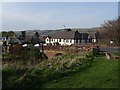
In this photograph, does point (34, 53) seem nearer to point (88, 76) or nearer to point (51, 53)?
point (51, 53)

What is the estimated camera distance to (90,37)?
92.3 metres

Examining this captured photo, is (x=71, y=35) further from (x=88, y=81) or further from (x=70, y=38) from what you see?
(x=88, y=81)

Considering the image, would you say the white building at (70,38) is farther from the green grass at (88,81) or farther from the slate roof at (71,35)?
the green grass at (88,81)

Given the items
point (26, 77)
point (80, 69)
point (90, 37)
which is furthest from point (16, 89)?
point (90, 37)

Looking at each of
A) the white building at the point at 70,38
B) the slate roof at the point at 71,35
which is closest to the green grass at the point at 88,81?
the white building at the point at 70,38

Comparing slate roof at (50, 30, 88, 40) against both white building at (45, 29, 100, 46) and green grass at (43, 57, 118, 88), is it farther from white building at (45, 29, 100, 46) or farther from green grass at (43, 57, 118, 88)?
green grass at (43, 57, 118, 88)

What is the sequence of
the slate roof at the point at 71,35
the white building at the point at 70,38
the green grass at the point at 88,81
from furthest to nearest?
the slate roof at the point at 71,35 < the white building at the point at 70,38 < the green grass at the point at 88,81

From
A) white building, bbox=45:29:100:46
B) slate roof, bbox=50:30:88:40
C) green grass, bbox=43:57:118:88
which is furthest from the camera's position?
slate roof, bbox=50:30:88:40

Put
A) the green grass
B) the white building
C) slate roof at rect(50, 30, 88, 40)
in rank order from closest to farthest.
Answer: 1. the green grass
2. the white building
3. slate roof at rect(50, 30, 88, 40)

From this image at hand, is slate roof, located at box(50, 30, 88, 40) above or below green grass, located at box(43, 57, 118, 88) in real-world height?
above

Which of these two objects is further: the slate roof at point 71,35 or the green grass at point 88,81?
the slate roof at point 71,35

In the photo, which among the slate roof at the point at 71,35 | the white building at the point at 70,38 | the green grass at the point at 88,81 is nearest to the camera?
the green grass at the point at 88,81

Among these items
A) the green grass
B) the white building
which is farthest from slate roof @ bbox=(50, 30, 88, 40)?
the green grass

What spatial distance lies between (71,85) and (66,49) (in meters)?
33.0
